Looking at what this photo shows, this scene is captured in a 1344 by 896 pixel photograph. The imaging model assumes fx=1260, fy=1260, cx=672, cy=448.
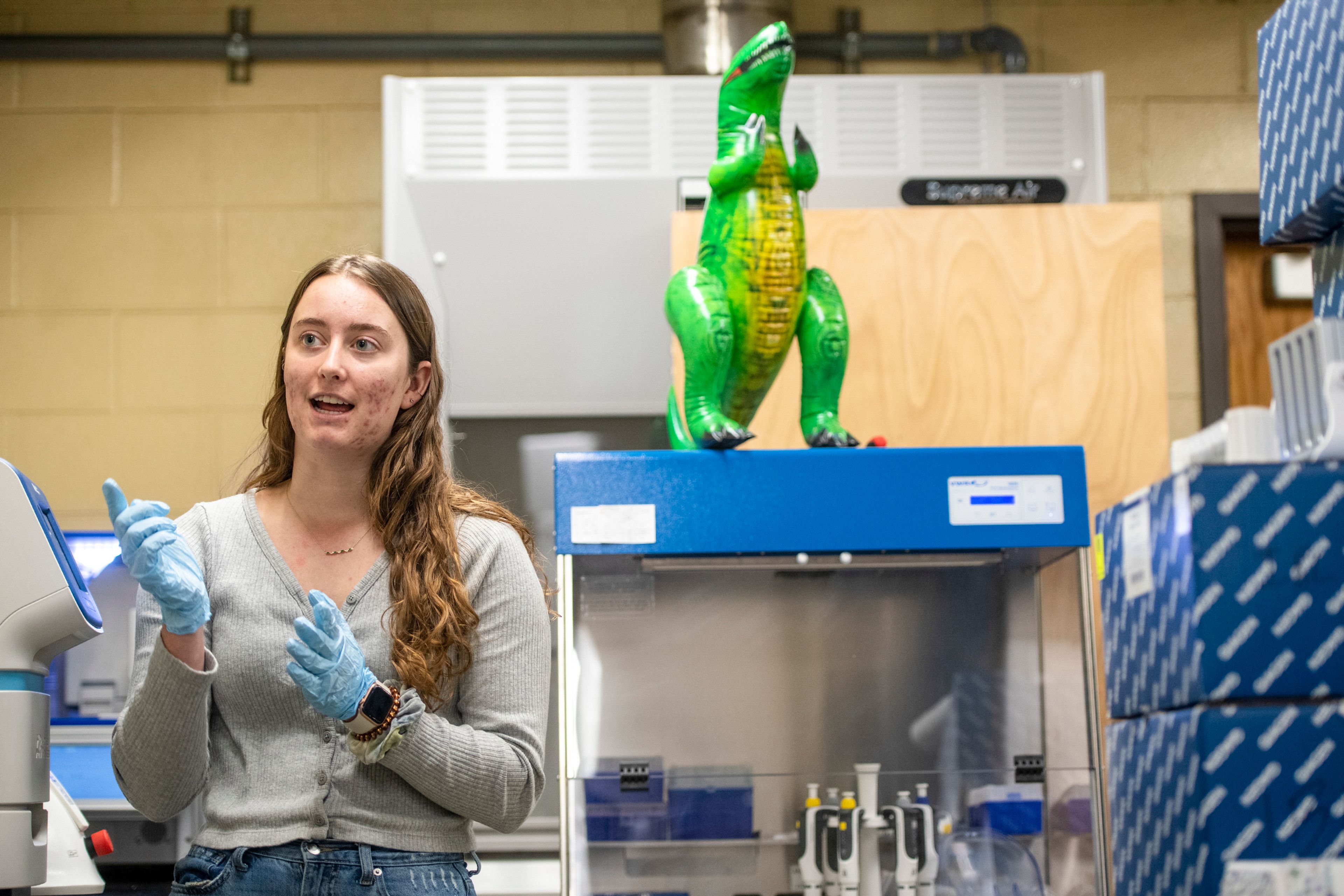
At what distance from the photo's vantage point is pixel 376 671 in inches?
43.9

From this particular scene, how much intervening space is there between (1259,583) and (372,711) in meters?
0.73

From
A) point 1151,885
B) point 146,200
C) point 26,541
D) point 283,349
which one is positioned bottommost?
point 1151,885

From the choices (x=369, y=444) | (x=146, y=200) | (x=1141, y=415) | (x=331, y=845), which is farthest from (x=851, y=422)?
(x=146, y=200)

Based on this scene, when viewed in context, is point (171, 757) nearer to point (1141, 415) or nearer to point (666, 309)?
point (666, 309)

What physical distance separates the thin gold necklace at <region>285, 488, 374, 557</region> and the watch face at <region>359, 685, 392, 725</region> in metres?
0.18

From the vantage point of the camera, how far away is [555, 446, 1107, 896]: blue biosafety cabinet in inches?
62.4

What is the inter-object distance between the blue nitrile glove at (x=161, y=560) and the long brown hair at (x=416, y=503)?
176mm

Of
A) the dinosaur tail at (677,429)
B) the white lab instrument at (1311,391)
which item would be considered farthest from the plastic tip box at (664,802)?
the white lab instrument at (1311,391)

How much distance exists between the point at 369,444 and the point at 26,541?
301 mm

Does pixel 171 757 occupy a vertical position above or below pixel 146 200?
below

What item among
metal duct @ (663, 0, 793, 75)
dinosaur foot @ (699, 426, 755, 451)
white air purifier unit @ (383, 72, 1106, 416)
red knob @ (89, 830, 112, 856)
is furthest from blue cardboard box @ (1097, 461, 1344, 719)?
metal duct @ (663, 0, 793, 75)

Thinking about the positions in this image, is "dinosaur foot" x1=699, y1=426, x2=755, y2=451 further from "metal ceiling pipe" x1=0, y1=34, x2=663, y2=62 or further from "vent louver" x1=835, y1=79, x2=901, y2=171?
"metal ceiling pipe" x1=0, y1=34, x2=663, y2=62

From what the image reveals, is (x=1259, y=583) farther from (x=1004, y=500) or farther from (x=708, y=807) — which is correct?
(x=708, y=807)

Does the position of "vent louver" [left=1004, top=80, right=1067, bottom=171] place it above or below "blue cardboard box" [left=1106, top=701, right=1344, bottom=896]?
above
